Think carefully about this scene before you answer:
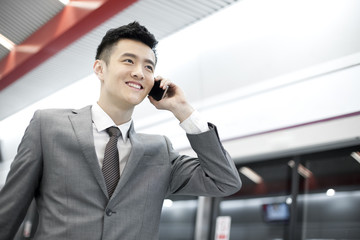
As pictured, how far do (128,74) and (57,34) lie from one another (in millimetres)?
3286

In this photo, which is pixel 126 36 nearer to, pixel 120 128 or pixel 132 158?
pixel 120 128

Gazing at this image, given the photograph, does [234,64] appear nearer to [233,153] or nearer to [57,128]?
[233,153]

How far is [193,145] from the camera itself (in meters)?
1.71

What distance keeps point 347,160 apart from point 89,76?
3.45 metres

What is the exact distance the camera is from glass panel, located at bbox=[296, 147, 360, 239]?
18.4 ft

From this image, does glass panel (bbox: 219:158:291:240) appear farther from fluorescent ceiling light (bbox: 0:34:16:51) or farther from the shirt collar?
the shirt collar

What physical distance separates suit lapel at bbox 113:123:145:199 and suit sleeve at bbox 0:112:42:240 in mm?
280

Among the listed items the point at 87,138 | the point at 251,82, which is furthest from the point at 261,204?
the point at 87,138

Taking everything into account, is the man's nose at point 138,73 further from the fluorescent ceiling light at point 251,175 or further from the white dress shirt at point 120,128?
the fluorescent ceiling light at point 251,175

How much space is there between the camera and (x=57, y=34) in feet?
15.5

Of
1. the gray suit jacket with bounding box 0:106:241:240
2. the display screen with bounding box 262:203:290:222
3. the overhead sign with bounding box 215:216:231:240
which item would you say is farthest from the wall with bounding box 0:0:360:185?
the gray suit jacket with bounding box 0:106:241:240

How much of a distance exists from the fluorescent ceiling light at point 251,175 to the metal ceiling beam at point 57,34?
349 centimetres

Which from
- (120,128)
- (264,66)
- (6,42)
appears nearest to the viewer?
(120,128)

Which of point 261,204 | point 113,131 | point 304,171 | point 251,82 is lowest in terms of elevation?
point 113,131
